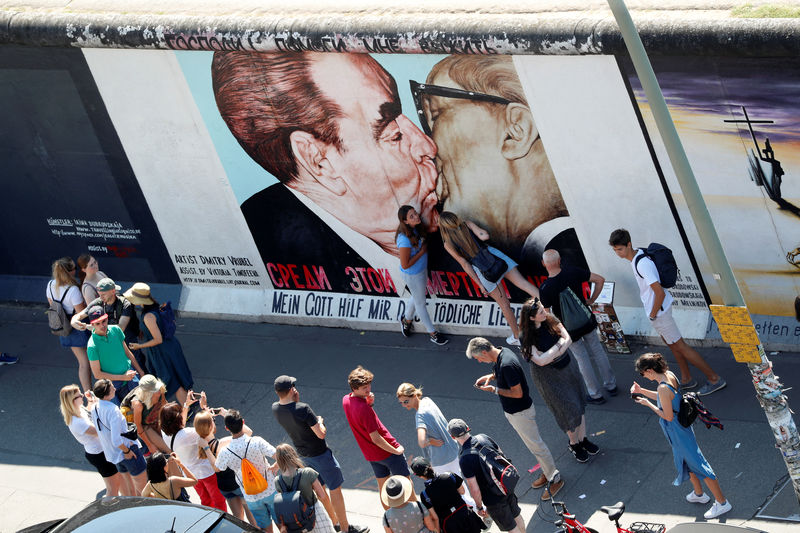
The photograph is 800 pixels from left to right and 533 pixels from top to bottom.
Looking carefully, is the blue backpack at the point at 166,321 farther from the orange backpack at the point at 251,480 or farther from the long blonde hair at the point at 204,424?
the orange backpack at the point at 251,480

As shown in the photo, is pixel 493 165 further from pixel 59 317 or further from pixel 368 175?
pixel 59 317

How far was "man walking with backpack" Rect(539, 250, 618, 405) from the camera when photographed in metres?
10.3

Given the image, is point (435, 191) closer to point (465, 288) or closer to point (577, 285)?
point (465, 288)

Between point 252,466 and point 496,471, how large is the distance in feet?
6.44

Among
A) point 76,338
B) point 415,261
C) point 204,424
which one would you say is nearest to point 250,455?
point 204,424

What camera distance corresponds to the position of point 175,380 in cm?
1202

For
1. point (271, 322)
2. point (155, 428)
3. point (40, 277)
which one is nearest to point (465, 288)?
point (271, 322)

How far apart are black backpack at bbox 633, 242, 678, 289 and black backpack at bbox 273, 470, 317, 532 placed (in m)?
3.83

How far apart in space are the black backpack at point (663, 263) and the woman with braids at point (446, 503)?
3.20m

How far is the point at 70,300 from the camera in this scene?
496 inches

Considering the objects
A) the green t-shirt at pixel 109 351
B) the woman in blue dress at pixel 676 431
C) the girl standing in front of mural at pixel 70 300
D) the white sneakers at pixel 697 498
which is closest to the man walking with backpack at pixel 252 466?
the green t-shirt at pixel 109 351

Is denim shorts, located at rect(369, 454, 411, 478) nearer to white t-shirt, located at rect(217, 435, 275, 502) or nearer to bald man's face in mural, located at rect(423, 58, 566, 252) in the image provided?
white t-shirt, located at rect(217, 435, 275, 502)

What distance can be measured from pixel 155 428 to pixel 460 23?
480cm

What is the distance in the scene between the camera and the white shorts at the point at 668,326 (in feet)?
33.3
